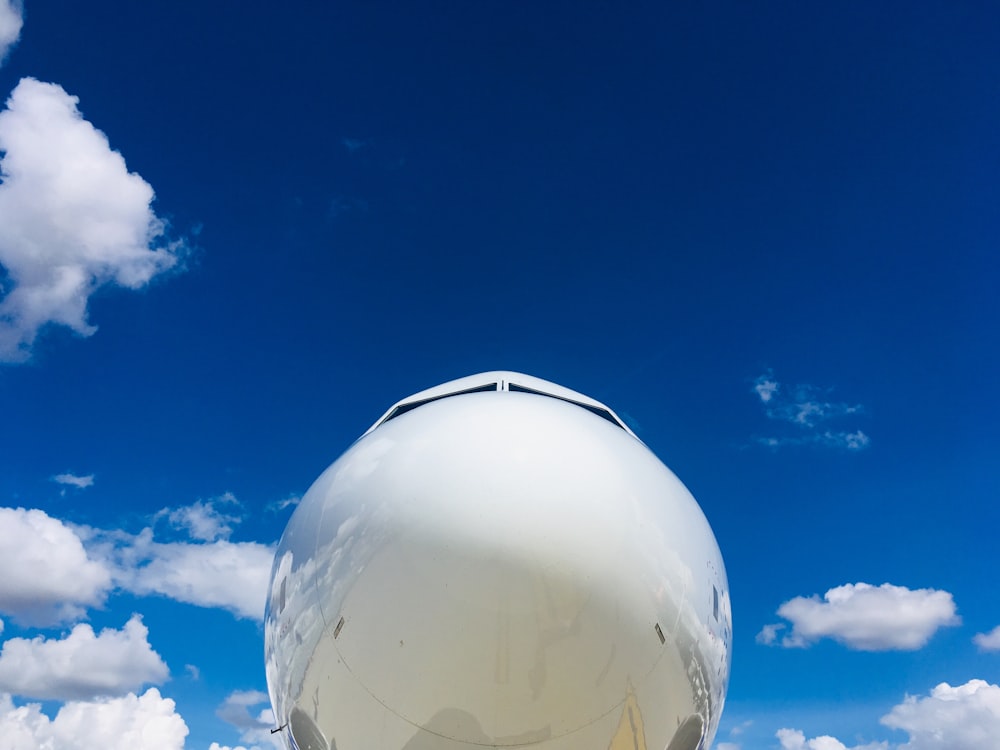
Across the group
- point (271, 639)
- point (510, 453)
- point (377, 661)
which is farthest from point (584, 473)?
point (271, 639)

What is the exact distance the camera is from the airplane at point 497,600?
4.07m

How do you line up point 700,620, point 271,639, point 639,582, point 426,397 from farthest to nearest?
1. point 426,397
2. point 271,639
3. point 700,620
4. point 639,582

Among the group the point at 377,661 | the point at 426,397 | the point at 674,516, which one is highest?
the point at 426,397

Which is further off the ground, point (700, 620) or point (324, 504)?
point (324, 504)

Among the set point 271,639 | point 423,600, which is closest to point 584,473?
point 423,600

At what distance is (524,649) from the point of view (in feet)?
13.3

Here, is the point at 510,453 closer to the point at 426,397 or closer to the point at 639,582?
the point at 639,582

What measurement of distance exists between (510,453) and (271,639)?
7.90 ft

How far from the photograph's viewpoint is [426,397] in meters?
7.24

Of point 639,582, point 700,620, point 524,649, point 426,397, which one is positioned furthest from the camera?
point 426,397

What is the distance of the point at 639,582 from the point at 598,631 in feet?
1.28

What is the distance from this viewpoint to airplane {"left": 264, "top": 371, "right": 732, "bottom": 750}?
4.07 metres

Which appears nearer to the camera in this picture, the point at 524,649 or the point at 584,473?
the point at 524,649

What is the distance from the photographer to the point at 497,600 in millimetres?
4051
